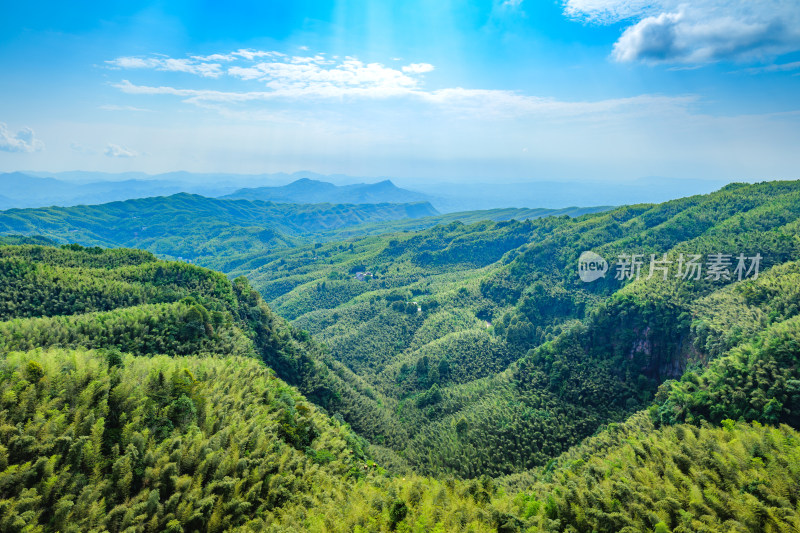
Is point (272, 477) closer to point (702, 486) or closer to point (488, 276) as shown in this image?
point (702, 486)

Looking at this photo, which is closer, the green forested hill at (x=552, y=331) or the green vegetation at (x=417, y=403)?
the green vegetation at (x=417, y=403)

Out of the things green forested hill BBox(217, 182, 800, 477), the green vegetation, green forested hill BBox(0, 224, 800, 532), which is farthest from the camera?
green forested hill BBox(217, 182, 800, 477)

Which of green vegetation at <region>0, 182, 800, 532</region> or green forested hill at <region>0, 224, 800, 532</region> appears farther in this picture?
green vegetation at <region>0, 182, 800, 532</region>

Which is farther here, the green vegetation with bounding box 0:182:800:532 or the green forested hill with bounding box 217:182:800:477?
the green forested hill with bounding box 217:182:800:477

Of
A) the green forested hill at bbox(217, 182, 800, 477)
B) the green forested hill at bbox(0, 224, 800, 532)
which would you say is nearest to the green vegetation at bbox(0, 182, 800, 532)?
the green forested hill at bbox(0, 224, 800, 532)

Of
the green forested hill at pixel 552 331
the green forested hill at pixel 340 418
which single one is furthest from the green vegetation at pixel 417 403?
the green forested hill at pixel 552 331

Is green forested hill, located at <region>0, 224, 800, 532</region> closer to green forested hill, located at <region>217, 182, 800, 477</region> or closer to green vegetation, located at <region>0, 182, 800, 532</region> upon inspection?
green vegetation, located at <region>0, 182, 800, 532</region>

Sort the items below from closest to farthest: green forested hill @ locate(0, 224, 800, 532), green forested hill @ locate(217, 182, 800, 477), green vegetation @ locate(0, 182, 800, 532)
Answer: green forested hill @ locate(0, 224, 800, 532)
green vegetation @ locate(0, 182, 800, 532)
green forested hill @ locate(217, 182, 800, 477)

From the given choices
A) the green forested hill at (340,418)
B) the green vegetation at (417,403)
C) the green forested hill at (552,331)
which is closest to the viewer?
the green forested hill at (340,418)

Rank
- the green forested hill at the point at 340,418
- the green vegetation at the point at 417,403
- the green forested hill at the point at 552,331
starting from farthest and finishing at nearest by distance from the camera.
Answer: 1. the green forested hill at the point at 552,331
2. the green vegetation at the point at 417,403
3. the green forested hill at the point at 340,418

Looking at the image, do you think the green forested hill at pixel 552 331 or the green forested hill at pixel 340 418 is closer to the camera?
the green forested hill at pixel 340 418

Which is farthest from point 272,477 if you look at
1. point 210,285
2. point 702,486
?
point 210,285

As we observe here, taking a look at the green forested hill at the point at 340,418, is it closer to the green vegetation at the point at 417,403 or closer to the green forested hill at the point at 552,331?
the green vegetation at the point at 417,403
